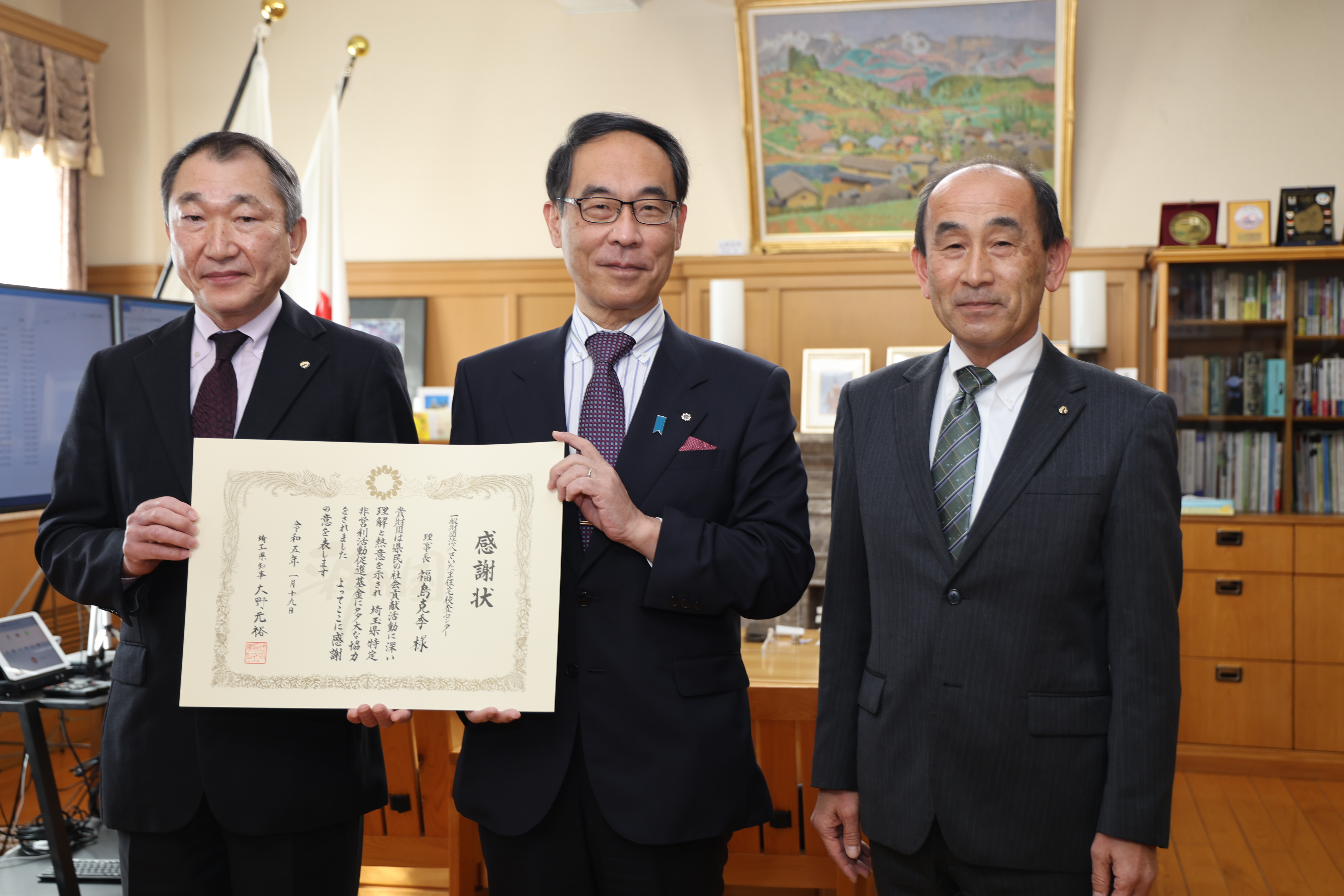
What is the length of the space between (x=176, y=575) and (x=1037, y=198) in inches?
56.0

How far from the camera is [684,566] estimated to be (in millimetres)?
1354

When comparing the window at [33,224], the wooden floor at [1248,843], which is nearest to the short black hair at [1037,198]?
the wooden floor at [1248,843]

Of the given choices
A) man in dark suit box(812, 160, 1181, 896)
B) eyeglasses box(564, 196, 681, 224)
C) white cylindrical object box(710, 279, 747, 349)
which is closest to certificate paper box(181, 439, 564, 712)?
eyeglasses box(564, 196, 681, 224)

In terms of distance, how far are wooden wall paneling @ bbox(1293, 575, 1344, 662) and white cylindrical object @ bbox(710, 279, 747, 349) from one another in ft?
8.92

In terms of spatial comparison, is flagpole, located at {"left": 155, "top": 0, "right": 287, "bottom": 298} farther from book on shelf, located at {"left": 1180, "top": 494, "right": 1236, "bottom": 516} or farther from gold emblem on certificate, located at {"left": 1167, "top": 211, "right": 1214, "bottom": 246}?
book on shelf, located at {"left": 1180, "top": 494, "right": 1236, "bottom": 516}

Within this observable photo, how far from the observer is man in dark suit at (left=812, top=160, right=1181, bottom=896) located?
1.36 metres

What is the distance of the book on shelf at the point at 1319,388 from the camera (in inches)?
172

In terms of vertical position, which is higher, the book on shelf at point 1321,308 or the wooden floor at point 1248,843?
the book on shelf at point 1321,308

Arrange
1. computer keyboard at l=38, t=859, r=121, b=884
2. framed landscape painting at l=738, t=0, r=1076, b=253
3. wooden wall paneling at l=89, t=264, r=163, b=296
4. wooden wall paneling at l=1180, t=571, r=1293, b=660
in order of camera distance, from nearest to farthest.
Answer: computer keyboard at l=38, t=859, r=121, b=884 < wooden wall paneling at l=1180, t=571, r=1293, b=660 < framed landscape painting at l=738, t=0, r=1076, b=253 < wooden wall paneling at l=89, t=264, r=163, b=296

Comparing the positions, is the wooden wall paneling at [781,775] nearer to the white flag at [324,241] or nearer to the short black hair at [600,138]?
the short black hair at [600,138]

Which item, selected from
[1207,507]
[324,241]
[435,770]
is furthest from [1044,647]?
[324,241]

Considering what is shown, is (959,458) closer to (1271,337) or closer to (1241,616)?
(1241,616)

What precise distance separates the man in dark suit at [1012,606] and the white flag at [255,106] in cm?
389

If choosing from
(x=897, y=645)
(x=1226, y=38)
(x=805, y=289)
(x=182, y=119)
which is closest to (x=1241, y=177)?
(x=1226, y=38)
